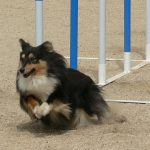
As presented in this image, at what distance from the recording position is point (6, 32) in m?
17.3

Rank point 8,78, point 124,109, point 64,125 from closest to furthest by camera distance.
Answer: point 64,125
point 124,109
point 8,78

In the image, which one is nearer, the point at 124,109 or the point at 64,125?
the point at 64,125

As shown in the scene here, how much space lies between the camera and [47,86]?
21.7 feet

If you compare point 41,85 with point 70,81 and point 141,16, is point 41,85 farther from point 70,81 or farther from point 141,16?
point 141,16

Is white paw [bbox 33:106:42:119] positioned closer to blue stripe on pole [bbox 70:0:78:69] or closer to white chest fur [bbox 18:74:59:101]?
white chest fur [bbox 18:74:59:101]

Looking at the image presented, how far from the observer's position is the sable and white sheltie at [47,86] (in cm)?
658

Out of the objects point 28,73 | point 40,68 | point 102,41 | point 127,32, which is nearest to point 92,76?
point 127,32

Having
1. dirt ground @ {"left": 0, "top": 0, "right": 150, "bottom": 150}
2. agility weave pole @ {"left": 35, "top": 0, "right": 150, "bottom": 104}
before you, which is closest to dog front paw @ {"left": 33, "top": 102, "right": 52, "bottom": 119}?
dirt ground @ {"left": 0, "top": 0, "right": 150, "bottom": 150}

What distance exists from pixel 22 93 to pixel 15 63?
5.57 m

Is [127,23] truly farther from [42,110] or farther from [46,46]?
[42,110]

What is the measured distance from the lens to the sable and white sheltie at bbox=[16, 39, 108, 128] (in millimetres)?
6578

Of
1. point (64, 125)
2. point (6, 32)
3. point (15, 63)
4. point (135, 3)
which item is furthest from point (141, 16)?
point (64, 125)

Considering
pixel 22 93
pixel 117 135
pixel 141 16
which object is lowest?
pixel 117 135

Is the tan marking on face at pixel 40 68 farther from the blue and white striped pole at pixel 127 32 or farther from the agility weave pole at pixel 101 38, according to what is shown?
the blue and white striped pole at pixel 127 32
